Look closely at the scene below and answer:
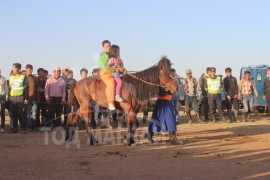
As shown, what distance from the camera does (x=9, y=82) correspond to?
14.6m

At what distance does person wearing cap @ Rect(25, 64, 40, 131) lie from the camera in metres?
15.0

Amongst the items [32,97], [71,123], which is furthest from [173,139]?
[32,97]

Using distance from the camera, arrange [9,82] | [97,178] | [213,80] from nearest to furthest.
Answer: [97,178], [9,82], [213,80]

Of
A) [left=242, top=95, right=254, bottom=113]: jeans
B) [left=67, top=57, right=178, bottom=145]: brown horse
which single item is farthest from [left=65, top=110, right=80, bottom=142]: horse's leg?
[left=242, top=95, right=254, bottom=113]: jeans

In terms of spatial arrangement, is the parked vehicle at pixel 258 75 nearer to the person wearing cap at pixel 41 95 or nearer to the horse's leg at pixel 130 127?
the person wearing cap at pixel 41 95

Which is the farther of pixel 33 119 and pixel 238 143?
pixel 33 119

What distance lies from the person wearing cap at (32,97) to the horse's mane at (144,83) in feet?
17.5

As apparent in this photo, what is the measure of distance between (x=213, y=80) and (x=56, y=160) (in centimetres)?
1037

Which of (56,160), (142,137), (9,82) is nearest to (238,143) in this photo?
(142,137)

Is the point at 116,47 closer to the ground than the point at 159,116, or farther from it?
farther from it

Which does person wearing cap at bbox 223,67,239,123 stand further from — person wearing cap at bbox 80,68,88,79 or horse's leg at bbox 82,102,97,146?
horse's leg at bbox 82,102,97,146

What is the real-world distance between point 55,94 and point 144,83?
5038mm

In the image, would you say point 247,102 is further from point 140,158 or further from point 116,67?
point 140,158

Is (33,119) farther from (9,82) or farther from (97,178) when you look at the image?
(97,178)
